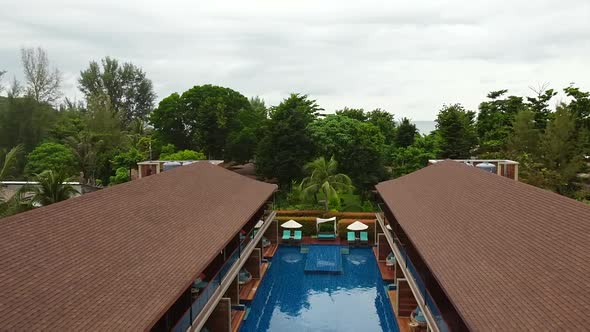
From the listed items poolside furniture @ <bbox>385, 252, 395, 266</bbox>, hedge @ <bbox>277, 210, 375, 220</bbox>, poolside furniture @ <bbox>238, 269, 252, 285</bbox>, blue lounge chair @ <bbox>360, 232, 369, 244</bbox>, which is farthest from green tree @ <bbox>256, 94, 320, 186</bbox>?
poolside furniture @ <bbox>238, 269, 252, 285</bbox>

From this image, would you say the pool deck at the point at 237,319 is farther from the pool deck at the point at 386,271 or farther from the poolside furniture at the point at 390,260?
the poolside furniture at the point at 390,260

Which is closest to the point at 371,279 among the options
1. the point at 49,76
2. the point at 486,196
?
the point at 486,196

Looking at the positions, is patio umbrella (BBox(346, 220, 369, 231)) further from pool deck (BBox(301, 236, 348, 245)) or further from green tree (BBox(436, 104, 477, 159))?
green tree (BBox(436, 104, 477, 159))

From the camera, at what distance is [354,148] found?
38.5 metres

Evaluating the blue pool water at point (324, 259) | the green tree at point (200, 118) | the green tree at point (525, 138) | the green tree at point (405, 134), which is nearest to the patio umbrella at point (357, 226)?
the blue pool water at point (324, 259)

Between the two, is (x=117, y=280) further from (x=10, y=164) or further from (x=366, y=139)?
(x=366, y=139)

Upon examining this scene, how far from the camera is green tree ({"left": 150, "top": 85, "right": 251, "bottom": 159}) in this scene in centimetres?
4862

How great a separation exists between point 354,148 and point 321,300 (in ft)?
63.5

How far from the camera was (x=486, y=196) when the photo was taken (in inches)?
612

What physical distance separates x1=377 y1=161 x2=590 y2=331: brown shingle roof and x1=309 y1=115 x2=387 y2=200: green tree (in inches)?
796

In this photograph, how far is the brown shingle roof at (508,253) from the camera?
26.0 feet

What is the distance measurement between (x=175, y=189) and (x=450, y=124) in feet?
113

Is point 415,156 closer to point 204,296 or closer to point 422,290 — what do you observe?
point 422,290

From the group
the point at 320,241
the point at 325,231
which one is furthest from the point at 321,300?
the point at 325,231
